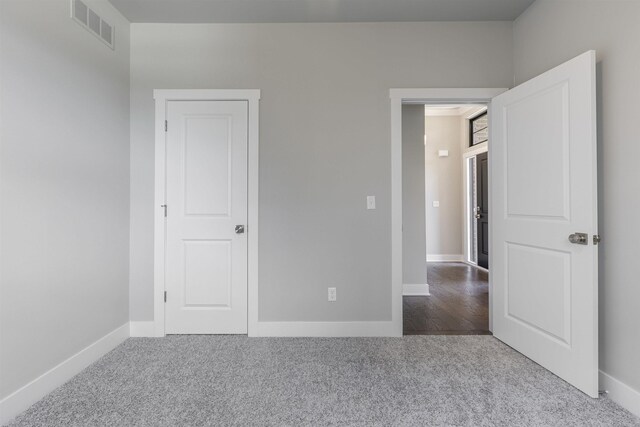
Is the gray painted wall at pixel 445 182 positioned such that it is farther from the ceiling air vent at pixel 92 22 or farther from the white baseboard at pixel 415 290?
the ceiling air vent at pixel 92 22

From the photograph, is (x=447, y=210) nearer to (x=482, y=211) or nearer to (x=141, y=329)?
(x=482, y=211)

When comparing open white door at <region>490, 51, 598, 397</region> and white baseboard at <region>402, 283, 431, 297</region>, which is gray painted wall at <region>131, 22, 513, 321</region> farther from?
white baseboard at <region>402, 283, 431, 297</region>

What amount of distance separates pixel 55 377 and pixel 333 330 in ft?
6.18

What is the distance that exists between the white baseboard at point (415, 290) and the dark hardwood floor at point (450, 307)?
91 mm

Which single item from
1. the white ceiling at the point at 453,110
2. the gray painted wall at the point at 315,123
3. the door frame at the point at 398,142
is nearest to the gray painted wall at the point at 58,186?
the gray painted wall at the point at 315,123

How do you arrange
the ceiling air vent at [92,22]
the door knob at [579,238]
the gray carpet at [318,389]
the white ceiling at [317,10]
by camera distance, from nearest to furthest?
the gray carpet at [318,389]
the door knob at [579,238]
the ceiling air vent at [92,22]
the white ceiling at [317,10]

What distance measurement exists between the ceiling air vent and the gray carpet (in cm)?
238

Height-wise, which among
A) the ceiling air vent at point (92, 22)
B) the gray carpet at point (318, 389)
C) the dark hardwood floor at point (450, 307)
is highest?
the ceiling air vent at point (92, 22)

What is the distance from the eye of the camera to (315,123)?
8.60 feet

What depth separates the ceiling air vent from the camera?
6.69 ft

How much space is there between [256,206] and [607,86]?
8.15 ft

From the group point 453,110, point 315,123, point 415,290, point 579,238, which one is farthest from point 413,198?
point 453,110

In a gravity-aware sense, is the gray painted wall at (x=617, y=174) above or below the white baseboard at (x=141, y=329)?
above

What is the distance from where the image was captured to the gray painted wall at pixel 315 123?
2615 mm
